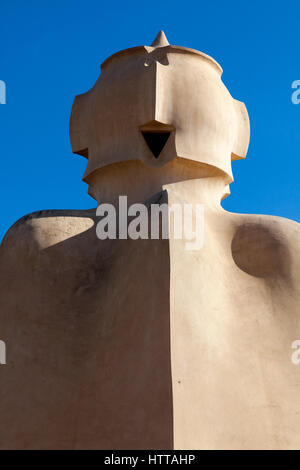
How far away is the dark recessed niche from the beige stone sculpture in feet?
0.10

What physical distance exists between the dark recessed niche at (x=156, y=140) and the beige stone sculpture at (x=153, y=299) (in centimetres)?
3

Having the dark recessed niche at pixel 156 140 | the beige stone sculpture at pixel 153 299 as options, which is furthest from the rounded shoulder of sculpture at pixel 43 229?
the dark recessed niche at pixel 156 140

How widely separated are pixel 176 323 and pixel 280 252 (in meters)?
2.04

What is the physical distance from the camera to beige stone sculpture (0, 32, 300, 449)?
6078 millimetres

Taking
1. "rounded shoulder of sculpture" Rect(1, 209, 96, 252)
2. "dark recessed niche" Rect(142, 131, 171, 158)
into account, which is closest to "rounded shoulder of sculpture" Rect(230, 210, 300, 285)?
"dark recessed niche" Rect(142, 131, 171, 158)

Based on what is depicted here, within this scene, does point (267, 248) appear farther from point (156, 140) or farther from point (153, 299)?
point (156, 140)

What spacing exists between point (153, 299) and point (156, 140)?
2.93 m

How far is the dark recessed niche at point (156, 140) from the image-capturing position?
324 inches

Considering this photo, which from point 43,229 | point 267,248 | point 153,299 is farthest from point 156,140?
point 153,299

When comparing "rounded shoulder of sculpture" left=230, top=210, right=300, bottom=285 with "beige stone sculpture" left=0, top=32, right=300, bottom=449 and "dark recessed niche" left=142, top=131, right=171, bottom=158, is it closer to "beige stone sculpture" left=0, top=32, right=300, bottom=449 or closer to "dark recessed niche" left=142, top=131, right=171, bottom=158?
"beige stone sculpture" left=0, top=32, right=300, bottom=449

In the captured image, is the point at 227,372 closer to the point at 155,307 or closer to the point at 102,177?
the point at 155,307

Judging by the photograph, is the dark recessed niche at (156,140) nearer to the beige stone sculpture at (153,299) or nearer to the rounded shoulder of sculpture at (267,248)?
the beige stone sculpture at (153,299)

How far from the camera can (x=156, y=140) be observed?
8422 millimetres
